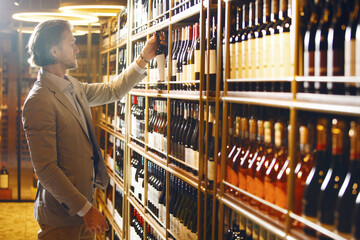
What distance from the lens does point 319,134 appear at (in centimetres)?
132

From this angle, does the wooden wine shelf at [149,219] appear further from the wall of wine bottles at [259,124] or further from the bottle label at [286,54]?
the bottle label at [286,54]

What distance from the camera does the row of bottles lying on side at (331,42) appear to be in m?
1.18

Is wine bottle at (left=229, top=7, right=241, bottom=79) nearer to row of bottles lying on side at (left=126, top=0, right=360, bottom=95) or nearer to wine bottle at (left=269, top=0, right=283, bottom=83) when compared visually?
row of bottles lying on side at (left=126, top=0, right=360, bottom=95)

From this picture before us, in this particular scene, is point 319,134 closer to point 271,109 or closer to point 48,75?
point 271,109

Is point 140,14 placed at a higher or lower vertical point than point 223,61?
higher

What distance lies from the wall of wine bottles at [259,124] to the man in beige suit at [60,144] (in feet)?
1.72

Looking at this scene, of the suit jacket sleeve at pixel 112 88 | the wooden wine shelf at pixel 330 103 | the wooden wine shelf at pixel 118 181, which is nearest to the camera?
the wooden wine shelf at pixel 330 103

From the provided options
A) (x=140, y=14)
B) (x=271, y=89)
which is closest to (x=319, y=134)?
(x=271, y=89)

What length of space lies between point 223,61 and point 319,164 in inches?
30.6

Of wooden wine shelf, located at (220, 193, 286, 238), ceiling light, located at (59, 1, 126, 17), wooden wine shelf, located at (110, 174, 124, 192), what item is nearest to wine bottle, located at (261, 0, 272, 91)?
wooden wine shelf, located at (220, 193, 286, 238)

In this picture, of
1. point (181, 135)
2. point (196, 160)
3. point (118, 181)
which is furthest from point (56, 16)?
point (196, 160)

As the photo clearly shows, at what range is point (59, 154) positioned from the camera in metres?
2.38

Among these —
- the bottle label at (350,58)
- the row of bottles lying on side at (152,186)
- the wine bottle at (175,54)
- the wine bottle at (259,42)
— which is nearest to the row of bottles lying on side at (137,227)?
the row of bottles lying on side at (152,186)

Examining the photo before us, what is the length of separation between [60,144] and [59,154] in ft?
0.20
